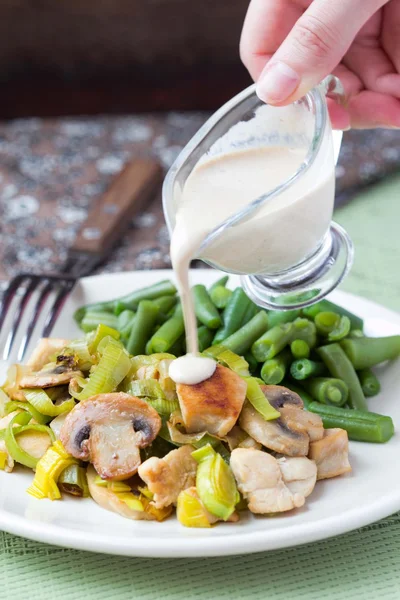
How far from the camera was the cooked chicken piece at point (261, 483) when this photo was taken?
2.38m

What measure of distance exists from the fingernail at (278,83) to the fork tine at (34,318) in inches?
56.8

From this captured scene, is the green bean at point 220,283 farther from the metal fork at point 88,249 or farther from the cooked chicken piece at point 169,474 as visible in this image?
the cooked chicken piece at point 169,474

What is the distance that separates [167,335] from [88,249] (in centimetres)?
135

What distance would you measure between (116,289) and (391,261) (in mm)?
1522

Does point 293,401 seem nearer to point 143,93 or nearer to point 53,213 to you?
point 53,213

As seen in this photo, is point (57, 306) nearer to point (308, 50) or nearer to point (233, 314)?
point (233, 314)

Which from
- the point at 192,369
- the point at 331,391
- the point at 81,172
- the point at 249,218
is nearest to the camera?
the point at 249,218

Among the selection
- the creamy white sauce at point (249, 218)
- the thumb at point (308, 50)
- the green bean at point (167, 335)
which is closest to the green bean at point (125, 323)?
the green bean at point (167, 335)

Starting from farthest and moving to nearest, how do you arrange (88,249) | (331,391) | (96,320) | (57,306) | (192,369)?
1. (88,249)
2. (57,306)
3. (96,320)
4. (331,391)
5. (192,369)

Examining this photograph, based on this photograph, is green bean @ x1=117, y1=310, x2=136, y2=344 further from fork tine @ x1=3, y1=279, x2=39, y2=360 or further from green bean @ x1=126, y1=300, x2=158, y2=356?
fork tine @ x1=3, y1=279, x2=39, y2=360

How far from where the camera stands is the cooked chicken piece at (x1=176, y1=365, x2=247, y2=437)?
8.33 ft

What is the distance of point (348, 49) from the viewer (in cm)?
364

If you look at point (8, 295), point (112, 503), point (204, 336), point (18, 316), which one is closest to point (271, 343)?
point (204, 336)

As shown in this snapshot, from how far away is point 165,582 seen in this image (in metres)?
2.36
